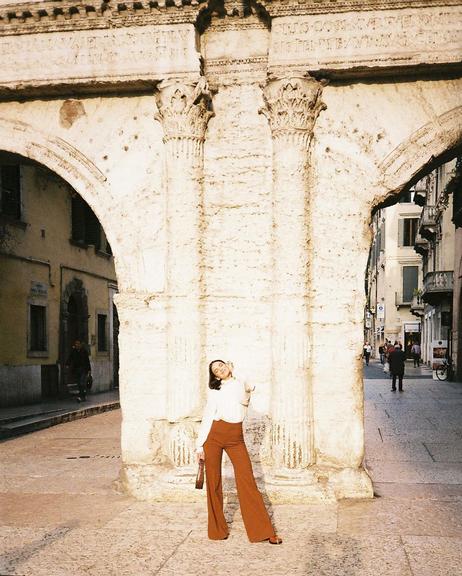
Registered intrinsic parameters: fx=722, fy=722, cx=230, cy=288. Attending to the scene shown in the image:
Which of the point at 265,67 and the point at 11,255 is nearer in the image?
the point at 265,67

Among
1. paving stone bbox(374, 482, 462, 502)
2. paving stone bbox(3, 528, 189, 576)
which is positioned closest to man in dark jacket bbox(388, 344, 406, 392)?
paving stone bbox(374, 482, 462, 502)

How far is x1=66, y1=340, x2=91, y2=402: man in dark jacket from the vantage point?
1769 cm

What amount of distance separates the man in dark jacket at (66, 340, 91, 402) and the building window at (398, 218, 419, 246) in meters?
33.6

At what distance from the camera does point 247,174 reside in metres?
7.79

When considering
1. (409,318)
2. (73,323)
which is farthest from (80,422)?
(409,318)

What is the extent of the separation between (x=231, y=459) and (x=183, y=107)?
375 centimetres

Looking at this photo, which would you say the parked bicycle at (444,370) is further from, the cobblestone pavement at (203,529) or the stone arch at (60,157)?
the stone arch at (60,157)

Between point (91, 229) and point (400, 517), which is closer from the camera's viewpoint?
point (400, 517)

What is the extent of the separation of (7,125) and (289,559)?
5.65 m

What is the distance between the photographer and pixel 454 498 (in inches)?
283

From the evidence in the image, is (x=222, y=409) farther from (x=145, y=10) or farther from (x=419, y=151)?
(x=145, y=10)

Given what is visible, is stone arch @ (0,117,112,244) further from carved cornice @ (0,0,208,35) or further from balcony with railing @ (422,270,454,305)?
balcony with railing @ (422,270,454,305)

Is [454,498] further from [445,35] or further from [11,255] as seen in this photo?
[11,255]

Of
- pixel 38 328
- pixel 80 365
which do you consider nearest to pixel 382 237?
pixel 80 365
